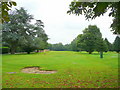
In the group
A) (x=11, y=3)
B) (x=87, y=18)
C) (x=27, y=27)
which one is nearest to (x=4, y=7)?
(x=11, y=3)

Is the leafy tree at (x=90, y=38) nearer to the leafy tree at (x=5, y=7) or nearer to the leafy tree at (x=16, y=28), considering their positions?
the leafy tree at (x=16, y=28)

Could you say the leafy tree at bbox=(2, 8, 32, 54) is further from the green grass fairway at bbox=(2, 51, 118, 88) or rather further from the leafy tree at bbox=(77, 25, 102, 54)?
the green grass fairway at bbox=(2, 51, 118, 88)

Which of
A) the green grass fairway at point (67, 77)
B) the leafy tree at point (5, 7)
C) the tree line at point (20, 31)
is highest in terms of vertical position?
the tree line at point (20, 31)

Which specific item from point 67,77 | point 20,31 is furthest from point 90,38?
point 67,77

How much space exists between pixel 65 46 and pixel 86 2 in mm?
55244

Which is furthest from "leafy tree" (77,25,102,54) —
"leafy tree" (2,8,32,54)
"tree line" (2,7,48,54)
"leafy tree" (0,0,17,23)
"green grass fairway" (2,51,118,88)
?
"leafy tree" (0,0,17,23)

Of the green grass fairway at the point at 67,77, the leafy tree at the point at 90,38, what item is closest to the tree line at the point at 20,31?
the leafy tree at the point at 90,38

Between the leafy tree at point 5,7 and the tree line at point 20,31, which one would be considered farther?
the tree line at point 20,31

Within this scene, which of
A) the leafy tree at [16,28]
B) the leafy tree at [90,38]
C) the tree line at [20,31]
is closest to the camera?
the leafy tree at [16,28]

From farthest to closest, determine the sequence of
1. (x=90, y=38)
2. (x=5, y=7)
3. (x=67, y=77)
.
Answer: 1. (x=90, y=38)
2. (x=67, y=77)
3. (x=5, y=7)

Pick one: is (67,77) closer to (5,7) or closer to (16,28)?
(5,7)

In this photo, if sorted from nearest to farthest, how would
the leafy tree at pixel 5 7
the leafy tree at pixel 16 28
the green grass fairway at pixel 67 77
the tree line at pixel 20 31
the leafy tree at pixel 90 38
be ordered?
the leafy tree at pixel 5 7 < the green grass fairway at pixel 67 77 < the leafy tree at pixel 16 28 < the tree line at pixel 20 31 < the leafy tree at pixel 90 38

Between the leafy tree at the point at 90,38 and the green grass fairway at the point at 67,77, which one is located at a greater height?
the leafy tree at the point at 90,38

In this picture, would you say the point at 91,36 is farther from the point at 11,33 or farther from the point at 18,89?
the point at 18,89
